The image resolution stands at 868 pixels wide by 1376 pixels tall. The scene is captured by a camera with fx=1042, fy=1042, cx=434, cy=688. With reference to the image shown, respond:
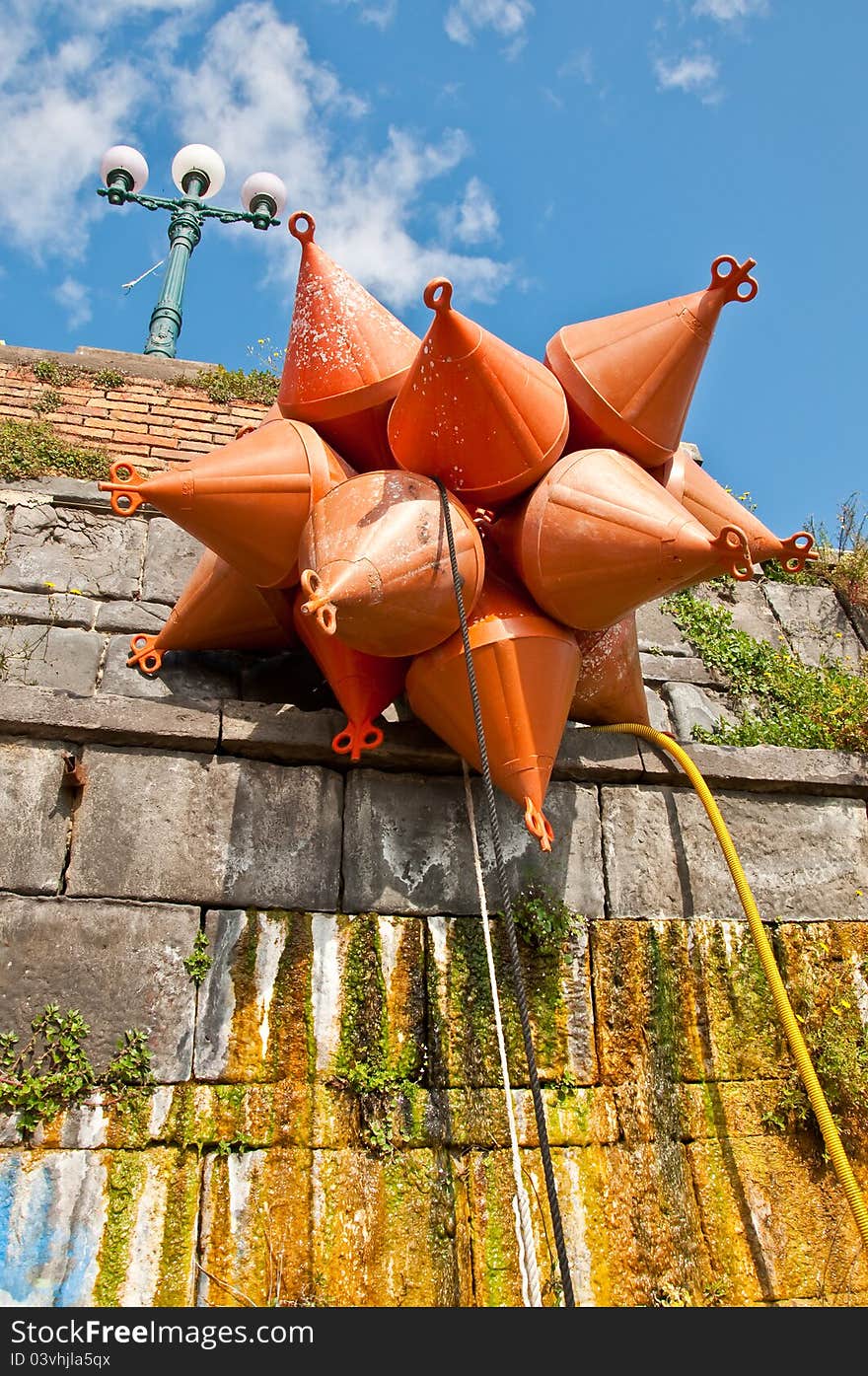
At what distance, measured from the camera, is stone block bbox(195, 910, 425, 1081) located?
9.74 ft

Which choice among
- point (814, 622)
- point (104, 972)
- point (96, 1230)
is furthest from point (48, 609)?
point (814, 622)

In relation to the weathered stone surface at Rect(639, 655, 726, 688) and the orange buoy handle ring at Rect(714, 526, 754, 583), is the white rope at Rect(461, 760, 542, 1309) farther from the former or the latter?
the weathered stone surface at Rect(639, 655, 726, 688)

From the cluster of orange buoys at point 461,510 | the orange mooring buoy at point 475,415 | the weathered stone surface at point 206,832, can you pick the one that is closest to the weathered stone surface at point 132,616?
the cluster of orange buoys at point 461,510

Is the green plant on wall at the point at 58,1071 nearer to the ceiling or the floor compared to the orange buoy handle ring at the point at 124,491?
nearer to the floor

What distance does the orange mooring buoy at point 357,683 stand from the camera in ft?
10.4

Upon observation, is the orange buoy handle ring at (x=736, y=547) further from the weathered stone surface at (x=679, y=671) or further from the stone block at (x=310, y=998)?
the weathered stone surface at (x=679, y=671)

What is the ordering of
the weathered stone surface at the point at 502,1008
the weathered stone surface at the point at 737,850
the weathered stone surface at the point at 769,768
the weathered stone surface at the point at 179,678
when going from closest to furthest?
the weathered stone surface at the point at 502,1008
the weathered stone surface at the point at 737,850
the weathered stone surface at the point at 179,678
the weathered stone surface at the point at 769,768

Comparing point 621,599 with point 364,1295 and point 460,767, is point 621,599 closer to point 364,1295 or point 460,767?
point 460,767

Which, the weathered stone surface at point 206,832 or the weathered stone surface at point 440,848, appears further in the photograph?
the weathered stone surface at point 440,848

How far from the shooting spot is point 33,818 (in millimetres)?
3127

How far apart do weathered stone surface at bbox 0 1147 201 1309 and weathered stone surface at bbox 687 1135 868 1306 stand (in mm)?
1497

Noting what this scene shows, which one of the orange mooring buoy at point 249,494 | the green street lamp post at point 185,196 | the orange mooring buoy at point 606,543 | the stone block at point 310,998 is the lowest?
the stone block at point 310,998

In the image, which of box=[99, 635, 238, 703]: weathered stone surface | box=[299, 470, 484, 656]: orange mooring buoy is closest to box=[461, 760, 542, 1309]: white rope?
box=[299, 470, 484, 656]: orange mooring buoy

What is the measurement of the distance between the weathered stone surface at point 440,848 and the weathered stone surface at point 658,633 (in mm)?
1508
